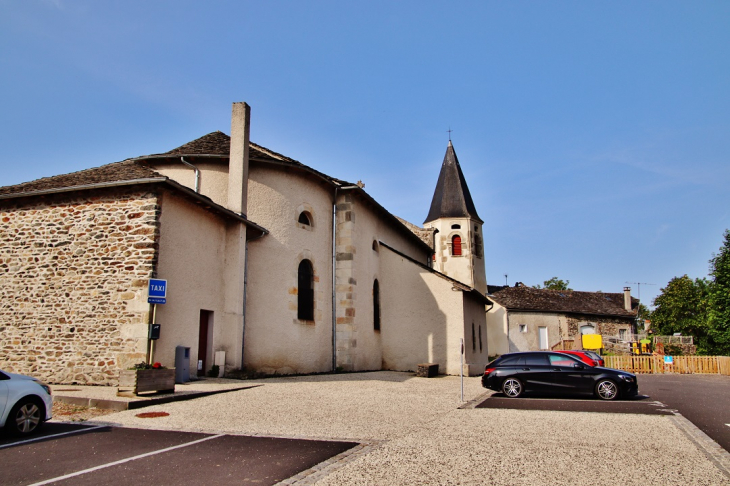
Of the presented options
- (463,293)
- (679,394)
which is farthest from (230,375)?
(679,394)

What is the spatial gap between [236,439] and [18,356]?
933cm

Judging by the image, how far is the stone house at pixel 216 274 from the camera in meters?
13.0

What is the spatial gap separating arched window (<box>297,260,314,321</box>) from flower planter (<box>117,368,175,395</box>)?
7.39 meters

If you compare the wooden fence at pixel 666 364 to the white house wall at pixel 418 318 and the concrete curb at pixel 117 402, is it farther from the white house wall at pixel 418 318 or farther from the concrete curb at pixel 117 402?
the concrete curb at pixel 117 402

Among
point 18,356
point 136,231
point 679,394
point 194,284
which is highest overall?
point 136,231

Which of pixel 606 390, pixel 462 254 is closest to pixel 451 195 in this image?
pixel 462 254

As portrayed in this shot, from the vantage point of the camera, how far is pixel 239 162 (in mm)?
16656

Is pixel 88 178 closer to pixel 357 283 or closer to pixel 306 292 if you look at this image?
pixel 306 292

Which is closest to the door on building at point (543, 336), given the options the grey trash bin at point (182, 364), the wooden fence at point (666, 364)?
the wooden fence at point (666, 364)

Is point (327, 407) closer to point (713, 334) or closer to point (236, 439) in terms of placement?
point (236, 439)

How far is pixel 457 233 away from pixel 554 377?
23480mm

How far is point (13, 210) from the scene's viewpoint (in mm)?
Answer: 14711

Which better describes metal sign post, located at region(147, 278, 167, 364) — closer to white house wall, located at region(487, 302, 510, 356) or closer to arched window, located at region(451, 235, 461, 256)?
arched window, located at region(451, 235, 461, 256)

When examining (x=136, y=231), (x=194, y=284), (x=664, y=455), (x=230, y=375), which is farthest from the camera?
(x=230, y=375)
